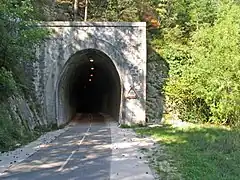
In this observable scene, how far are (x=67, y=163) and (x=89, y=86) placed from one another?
41.3 m

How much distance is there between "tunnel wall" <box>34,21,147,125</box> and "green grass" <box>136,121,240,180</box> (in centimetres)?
794

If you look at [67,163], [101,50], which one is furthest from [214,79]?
[67,163]

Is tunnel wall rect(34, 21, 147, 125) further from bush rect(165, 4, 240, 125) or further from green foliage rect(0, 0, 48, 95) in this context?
green foliage rect(0, 0, 48, 95)

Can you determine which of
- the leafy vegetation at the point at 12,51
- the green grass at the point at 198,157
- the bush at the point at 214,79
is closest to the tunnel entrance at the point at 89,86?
the bush at the point at 214,79

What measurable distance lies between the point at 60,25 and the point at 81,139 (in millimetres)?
9851

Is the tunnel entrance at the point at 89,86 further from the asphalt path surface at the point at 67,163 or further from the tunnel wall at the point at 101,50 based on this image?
the asphalt path surface at the point at 67,163

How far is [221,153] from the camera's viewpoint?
508 inches

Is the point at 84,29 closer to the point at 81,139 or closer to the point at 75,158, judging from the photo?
the point at 81,139

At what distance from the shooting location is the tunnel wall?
25453 millimetres

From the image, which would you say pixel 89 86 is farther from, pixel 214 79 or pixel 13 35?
pixel 13 35

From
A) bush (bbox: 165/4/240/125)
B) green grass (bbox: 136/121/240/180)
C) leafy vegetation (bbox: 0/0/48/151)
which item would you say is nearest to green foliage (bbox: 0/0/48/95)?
leafy vegetation (bbox: 0/0/48/151)

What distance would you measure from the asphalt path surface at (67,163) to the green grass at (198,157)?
154 centimetres

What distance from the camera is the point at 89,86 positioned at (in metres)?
52.8

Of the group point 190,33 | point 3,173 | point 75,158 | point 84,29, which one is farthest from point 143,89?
point 3,173
